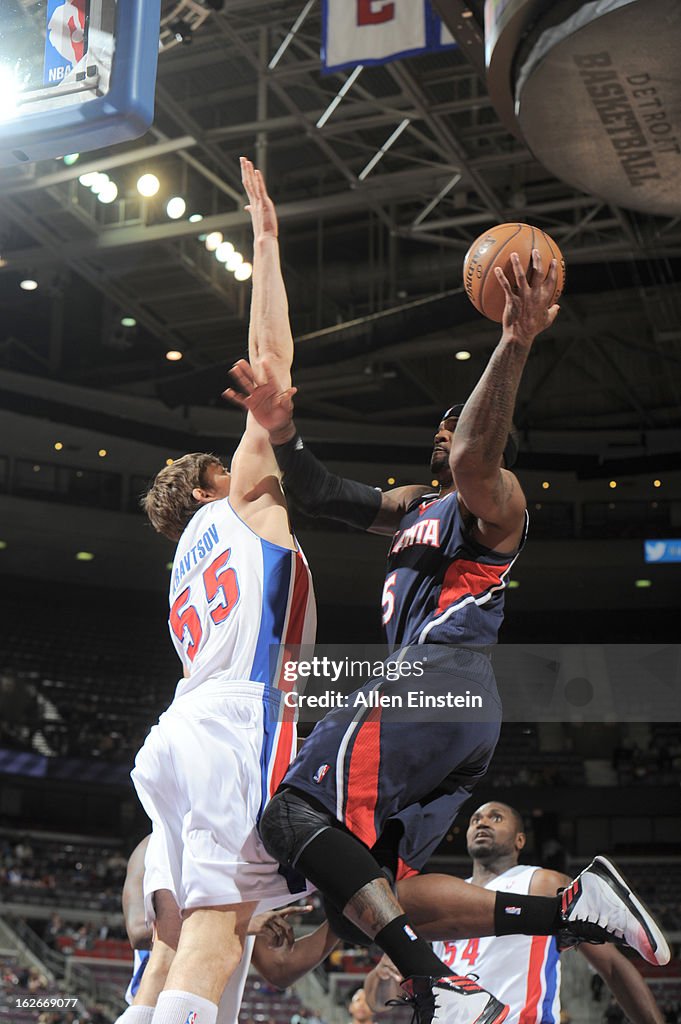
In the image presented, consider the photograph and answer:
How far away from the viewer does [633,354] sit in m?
19.5

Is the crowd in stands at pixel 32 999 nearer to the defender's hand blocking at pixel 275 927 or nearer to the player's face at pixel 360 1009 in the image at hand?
the player's face at pixel 360 1009

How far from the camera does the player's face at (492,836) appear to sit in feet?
17.8

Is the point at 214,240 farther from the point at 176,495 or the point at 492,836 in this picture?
the point at 176,495

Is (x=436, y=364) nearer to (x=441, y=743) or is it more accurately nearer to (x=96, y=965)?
(x=96, y=965)

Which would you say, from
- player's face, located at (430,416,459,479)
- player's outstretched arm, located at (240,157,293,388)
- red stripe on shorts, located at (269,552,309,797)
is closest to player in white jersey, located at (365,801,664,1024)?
red stripe on shorts, located at (269,552,309,797)

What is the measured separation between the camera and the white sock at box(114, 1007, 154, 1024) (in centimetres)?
313

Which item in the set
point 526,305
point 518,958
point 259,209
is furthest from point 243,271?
point 526,305

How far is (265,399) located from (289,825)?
131 cm

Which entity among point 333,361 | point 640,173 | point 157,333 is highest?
point 157,333

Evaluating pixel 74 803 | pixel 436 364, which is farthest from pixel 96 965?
pixel 436 364

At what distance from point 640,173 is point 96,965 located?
1235 centimetres

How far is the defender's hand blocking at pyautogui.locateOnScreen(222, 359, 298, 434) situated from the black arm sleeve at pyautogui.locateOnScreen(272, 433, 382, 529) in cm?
14

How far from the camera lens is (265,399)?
3562 mm

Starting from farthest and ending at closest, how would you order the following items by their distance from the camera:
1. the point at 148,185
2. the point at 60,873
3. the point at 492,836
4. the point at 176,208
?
the point at 60,873 < the point at 176,208 < the point at 148,185 < the point at 492,836
